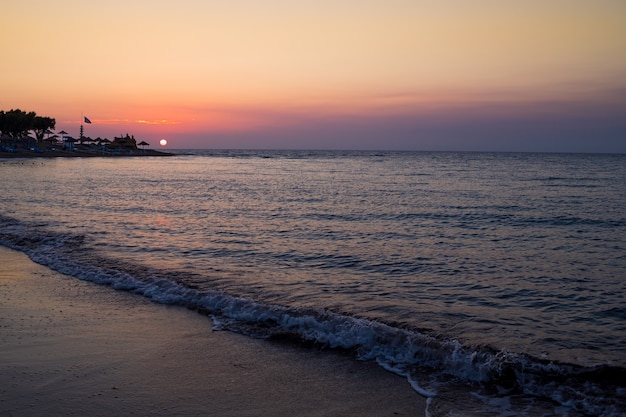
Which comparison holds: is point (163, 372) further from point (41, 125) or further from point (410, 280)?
point (41, 125)

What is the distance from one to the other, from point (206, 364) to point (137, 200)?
24.3m

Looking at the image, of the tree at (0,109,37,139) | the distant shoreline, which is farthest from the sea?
the tree at (0,109,37,139)

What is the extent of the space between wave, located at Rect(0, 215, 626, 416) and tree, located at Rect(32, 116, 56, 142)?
115004mm

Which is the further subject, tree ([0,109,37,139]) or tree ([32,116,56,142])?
tree ([32,116,56,142])

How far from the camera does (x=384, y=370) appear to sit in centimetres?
700

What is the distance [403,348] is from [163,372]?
3.35 m

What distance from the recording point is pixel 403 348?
24.8 ft

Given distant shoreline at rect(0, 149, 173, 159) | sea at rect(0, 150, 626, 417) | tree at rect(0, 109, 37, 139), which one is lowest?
sea at rect(0, 150, 626, 417)

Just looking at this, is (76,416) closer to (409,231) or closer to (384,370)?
(384,370)

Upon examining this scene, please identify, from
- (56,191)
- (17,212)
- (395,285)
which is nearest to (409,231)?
(395,285)

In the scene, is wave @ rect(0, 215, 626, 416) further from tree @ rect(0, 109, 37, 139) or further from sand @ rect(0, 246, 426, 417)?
tree @ rect(0, 109, 37, 139)

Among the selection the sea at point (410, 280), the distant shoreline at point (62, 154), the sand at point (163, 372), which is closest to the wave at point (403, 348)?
the sea at point (410, 280)

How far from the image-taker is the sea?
678 cm

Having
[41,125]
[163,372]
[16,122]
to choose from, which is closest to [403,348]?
[163,372]
